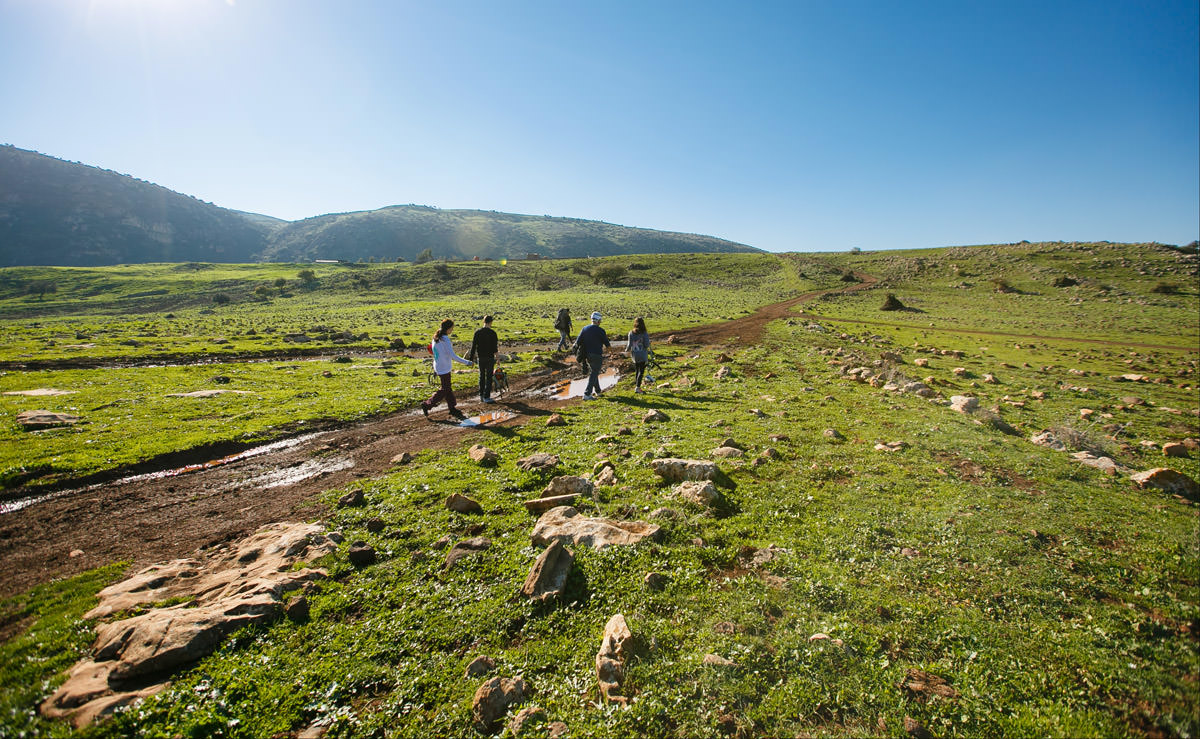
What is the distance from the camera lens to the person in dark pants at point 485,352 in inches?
816

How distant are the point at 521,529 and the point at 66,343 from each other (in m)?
58.8

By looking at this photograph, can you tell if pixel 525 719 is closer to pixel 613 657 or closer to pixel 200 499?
pixel 613 657

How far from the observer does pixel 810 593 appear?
7328 millimetres

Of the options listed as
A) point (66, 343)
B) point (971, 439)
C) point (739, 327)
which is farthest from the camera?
point (739, 327)

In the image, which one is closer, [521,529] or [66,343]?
[521,529]

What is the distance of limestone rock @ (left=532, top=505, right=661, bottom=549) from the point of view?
8.93 metres

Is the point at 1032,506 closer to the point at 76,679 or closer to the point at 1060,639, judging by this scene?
the point at 1060,639

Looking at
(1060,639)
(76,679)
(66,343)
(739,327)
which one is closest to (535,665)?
(76,679)

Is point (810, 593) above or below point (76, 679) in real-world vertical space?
above

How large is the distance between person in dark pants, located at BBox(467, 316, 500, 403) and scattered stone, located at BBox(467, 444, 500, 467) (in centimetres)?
706

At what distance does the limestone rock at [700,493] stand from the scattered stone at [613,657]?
12.9ft

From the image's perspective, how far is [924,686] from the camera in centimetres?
561

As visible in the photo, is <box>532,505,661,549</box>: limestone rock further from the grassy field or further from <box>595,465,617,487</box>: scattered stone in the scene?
<box>595,465,617,487</box>: scattered stone

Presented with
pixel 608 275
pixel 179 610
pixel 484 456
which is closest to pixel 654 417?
pixel 484 456
